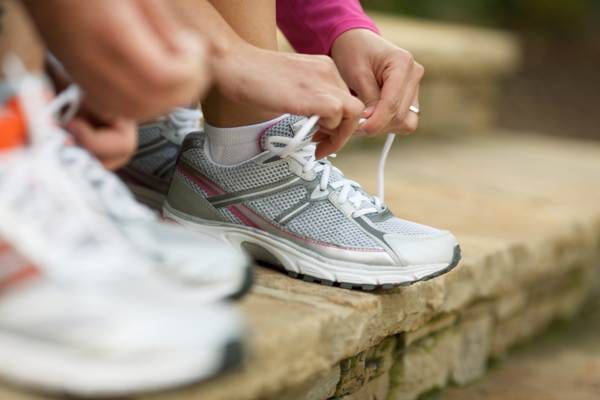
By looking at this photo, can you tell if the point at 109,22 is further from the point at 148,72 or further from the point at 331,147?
the point at 331,147

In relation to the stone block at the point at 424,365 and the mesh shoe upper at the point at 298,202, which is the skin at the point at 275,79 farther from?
Result: the stone block at the point at 424,365

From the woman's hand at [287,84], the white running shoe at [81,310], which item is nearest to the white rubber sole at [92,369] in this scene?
the white running shoe at [81,310]

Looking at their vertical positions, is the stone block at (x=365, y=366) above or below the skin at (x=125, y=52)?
below

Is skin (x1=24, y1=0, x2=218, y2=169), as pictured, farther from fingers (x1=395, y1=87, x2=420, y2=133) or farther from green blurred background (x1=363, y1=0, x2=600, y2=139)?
green blurred background (x1=363, y1=0, x2=600, y2=139)

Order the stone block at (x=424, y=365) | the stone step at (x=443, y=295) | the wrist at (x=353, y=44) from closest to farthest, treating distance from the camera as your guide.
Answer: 1. the stone step at (x=443, y=295)
2. the wrist at (x=353, y=44)
3. the stone block at (x=424, y=365)

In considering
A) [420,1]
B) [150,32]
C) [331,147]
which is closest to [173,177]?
[331,147]

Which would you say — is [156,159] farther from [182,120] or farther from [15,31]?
[15,31]

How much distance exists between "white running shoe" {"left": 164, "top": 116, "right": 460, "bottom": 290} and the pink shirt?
0.18 m

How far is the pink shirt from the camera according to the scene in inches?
40.2

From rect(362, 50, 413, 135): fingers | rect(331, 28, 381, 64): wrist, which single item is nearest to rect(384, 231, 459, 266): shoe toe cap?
rect(362, 50, 413, 135): fingers

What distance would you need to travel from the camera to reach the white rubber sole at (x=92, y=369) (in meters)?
0.54

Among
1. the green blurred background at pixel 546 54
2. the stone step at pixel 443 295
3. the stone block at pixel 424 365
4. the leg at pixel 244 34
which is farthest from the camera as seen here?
the green blurred background at pixel 546 54

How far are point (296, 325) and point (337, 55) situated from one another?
1.31ft

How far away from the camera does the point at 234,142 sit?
3.04 ft
